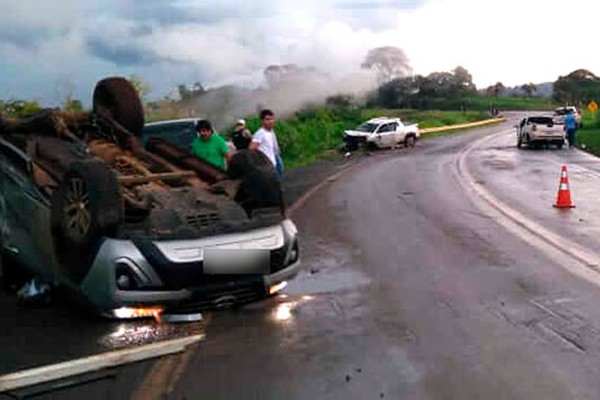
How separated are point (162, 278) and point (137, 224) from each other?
21.8 inches

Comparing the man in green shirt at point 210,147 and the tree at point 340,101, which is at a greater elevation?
the man in green shirt at point 210,147

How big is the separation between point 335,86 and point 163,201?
42.7 metres

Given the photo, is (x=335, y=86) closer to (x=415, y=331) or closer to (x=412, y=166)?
(x=412, y=166)

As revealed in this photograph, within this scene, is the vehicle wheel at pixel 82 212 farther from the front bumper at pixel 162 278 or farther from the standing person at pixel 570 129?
the standing person at pixel 570 129

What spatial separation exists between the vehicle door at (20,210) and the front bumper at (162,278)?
93 cm

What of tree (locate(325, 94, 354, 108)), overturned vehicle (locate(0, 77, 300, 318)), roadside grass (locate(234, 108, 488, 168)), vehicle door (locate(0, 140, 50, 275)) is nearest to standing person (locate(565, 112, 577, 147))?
roadside grass (locate(234, 108, 488, 168))

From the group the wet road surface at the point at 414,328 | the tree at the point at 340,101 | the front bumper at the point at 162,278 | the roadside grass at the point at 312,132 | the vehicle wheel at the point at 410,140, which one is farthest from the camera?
the tree at the point at 340,101

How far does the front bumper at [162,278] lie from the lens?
6.41 m

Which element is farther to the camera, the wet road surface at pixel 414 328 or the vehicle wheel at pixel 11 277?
the vehicle wheel at pixel 11 277

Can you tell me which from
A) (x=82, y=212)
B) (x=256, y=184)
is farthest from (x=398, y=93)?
(x=82, y=212)

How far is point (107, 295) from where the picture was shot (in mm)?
6434

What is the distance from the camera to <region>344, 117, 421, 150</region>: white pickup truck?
4022cm

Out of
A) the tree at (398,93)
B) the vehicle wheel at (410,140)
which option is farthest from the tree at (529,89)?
the vehicle wheel at (410,140)

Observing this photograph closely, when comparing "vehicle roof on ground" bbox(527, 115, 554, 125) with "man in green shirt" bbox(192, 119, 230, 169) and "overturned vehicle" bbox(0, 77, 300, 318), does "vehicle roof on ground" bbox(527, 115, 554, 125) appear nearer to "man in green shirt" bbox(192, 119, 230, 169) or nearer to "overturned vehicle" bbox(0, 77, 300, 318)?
"man in green shirt" bbox(192, 119, 230, 169)
